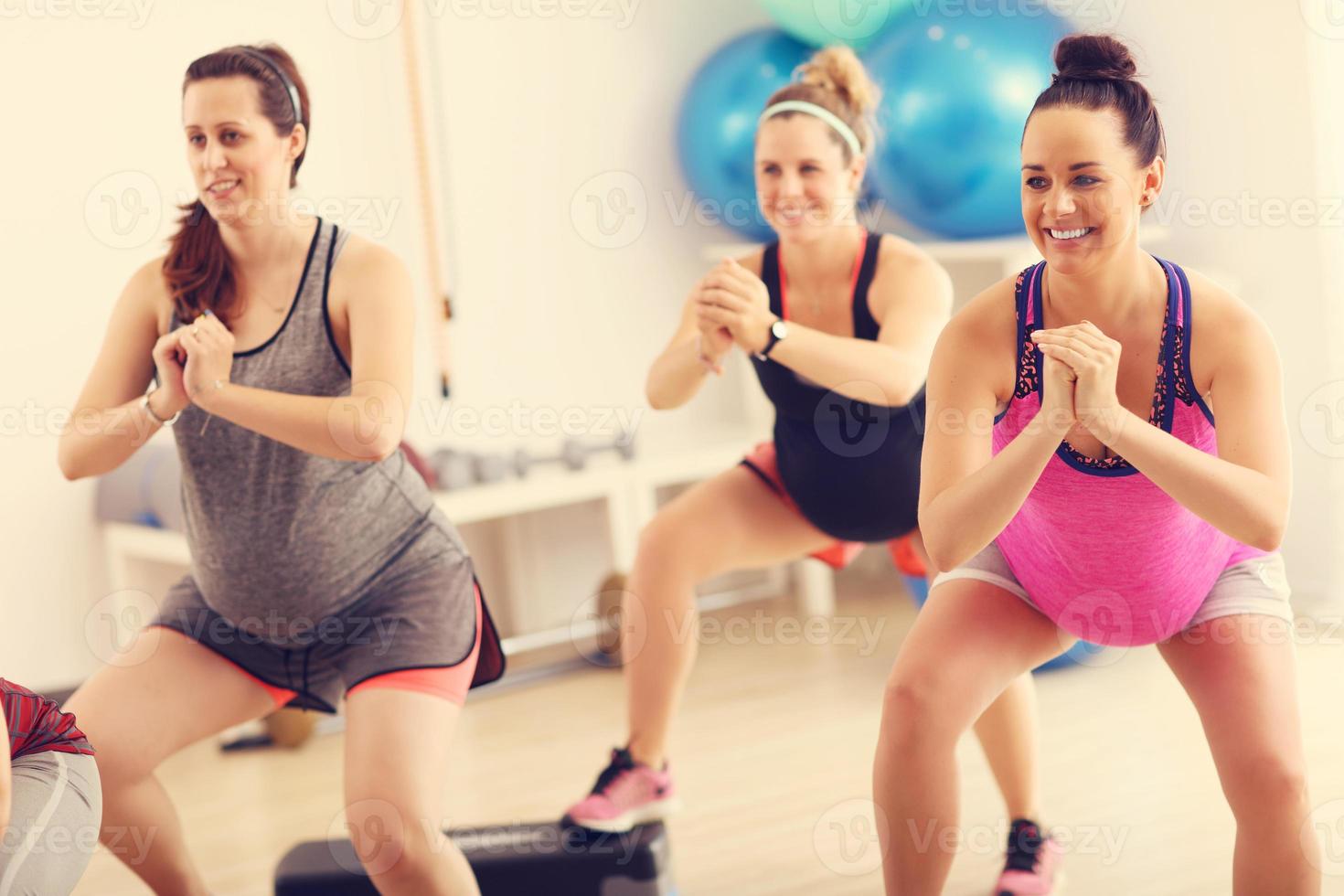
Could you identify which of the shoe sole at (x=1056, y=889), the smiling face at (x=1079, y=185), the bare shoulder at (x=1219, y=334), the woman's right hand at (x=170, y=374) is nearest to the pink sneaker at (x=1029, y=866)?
the shoe sole at (x=1056, y=889)

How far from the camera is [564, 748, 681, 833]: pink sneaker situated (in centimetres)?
225

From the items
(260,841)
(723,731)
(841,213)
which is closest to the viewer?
(841,213)

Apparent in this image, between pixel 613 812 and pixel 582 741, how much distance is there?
0.87 metres

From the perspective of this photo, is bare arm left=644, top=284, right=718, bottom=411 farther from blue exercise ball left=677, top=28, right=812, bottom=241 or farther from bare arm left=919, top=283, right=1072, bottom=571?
blue exercise ball left=677, top=28, right=812, bottom=241

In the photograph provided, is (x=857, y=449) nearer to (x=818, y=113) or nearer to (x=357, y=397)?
(x=818, y=113)

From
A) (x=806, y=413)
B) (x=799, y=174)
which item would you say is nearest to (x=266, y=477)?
(x=806, y=413)

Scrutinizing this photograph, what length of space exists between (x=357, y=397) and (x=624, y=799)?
2.76 feet

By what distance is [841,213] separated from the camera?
88.1 inches

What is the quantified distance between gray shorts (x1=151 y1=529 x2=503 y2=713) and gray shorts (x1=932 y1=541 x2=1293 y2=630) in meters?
0.64

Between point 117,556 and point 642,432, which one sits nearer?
point 117,556

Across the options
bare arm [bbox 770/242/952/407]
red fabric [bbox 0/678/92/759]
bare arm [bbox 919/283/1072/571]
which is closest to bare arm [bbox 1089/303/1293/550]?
bare arm [bbox 919/283/1072/571]

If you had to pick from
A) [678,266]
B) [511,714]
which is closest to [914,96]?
[678,266]

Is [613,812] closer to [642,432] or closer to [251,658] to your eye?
[251,658]

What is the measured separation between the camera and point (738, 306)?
6.53 ft
